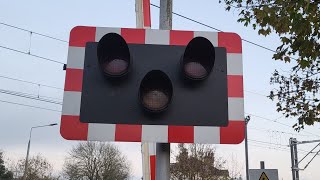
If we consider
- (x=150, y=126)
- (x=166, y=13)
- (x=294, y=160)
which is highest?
(x=294, y=160)

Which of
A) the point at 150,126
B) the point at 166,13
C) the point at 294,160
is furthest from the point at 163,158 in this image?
the point at 294,160

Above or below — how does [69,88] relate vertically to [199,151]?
below

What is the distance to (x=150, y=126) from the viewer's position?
2.69 metres

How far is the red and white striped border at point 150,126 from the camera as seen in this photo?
8.84 feet

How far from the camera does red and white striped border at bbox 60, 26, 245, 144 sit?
270 centimetres

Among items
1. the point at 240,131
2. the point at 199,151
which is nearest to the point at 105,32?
the point at 240,131

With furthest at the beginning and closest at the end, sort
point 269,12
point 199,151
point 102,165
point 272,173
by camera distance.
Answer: point 102,165 < point 199,151 < point 272,173 < point 269,12

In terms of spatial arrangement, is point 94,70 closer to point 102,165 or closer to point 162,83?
point 162,83

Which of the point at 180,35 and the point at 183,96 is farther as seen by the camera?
the point at 180,35

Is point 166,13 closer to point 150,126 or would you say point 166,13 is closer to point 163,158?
point 150,126

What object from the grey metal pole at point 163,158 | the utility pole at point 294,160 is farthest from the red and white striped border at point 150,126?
the utility pole at point 294,160

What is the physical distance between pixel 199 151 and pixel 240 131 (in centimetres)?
3032

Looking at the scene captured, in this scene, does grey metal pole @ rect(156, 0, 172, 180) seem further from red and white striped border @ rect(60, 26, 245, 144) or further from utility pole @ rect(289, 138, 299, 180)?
utility pole @ rect(289, 138, 299, 180)

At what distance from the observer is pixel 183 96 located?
8.98 ft
